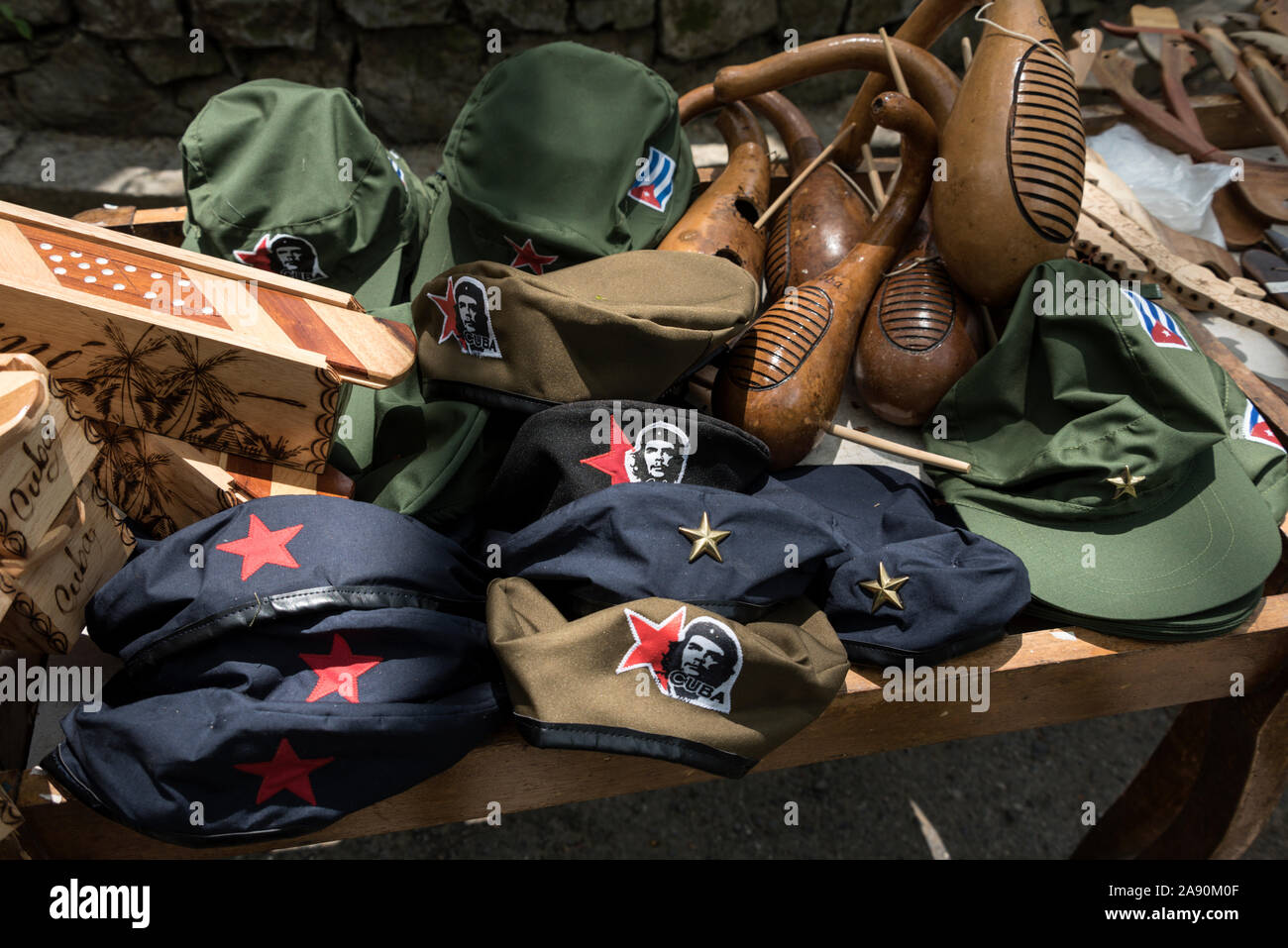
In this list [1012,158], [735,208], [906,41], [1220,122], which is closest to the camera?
[1012,158]

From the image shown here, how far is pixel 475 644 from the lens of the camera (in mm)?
896

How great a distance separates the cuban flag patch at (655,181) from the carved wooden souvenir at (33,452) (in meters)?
0.79

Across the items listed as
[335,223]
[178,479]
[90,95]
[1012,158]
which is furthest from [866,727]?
[90,95]

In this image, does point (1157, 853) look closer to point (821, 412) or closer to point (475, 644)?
point (821, 412)

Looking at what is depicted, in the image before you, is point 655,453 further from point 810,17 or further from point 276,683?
point 810,17

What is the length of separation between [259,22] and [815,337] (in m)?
1.94

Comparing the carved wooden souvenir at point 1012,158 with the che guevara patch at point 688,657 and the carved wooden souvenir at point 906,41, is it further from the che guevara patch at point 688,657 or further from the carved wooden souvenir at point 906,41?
the che guevara patch at point 688,657

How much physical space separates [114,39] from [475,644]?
7.52 feet

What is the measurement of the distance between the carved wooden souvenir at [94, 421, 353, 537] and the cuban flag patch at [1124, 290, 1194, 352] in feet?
3.35

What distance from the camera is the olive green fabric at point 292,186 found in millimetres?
1170

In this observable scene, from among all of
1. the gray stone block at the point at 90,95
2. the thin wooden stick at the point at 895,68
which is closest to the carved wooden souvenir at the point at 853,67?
the thin wooden stick at the point at 895,68

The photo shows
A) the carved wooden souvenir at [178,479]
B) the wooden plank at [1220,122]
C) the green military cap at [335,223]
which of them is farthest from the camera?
the wooden plank at [1220,122]

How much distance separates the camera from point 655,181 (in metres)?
1.32

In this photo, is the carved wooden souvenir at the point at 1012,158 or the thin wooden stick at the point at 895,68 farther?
the thin wooden stick at the point at 895,68
